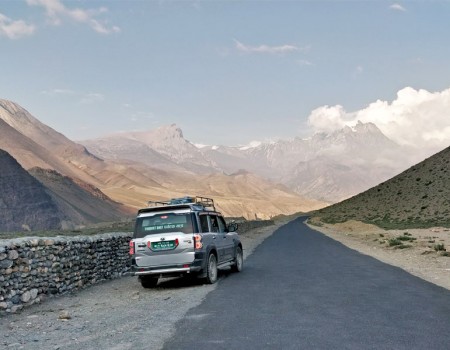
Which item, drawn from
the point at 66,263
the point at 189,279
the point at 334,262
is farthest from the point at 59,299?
the point at 334,262

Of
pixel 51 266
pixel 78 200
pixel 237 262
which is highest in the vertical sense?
pixel 78 200

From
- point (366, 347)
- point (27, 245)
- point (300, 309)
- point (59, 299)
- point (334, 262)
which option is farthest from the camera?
point (334, 262)

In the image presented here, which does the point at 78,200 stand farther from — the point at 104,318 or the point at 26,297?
the point at 104,318

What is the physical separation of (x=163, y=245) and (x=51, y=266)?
3.02m

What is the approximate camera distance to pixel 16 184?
250ft

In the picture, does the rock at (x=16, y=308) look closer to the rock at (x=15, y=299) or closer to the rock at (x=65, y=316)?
the rock at (x=15, y=299)

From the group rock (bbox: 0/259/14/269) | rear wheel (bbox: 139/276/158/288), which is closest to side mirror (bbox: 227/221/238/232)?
rear wheel (bbox: 139/276/158/288)

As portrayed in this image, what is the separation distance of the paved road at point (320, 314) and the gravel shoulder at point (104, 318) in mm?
473

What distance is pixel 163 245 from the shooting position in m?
14.5

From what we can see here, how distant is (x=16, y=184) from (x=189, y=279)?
65.9 metres

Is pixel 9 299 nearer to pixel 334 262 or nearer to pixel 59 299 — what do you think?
pixel 59 299

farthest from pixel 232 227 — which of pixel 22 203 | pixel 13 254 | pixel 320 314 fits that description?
pixel 22 203

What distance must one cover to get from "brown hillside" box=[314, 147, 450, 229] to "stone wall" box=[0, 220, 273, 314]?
4124 cm

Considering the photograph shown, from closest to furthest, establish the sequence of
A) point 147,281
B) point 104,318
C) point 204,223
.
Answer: point 104,318 → point 147,281 → point 204,223
